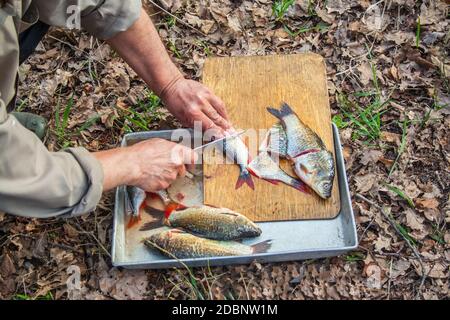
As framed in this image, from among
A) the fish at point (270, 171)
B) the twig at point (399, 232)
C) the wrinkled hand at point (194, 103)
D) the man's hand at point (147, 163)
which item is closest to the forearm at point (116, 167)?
the man's hand at point (147, 163)

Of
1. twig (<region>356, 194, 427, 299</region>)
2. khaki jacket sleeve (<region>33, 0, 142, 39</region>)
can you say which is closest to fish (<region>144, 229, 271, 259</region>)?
twig (<region>356, 194, 427, 299</region>)

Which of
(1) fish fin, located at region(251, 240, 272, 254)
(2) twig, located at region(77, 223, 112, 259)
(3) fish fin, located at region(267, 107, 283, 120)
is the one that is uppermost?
(3) fish fin, located at region(267, 107, 283, 120)

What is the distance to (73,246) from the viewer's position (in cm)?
344

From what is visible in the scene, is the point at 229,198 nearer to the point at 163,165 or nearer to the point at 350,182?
the point at 163,165

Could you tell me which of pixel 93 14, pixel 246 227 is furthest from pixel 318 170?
pixel 93 14

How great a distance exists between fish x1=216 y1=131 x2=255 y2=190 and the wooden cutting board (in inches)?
1.3

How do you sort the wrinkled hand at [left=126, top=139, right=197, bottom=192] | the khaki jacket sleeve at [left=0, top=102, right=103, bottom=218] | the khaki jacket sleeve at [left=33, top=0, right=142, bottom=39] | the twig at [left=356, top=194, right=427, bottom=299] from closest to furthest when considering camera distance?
1. the khaki jacket sleeve at [left=0, top=102, right=103, bottom=218]
2. the khaki jacket sleeve at [left=33, top=0, right=142, bottom=39]
3. the wrinkled hand at [left=126, top=139, right=197, bottom=192]
4. the twig at [left=356, top=194, right=427, bottom=299]

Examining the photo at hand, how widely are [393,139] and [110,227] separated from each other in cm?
208

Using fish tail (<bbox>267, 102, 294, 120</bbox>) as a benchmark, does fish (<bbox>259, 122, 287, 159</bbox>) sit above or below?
below

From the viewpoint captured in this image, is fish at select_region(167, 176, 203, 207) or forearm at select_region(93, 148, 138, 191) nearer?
forearm at select_region(93, 148, 138, 191)

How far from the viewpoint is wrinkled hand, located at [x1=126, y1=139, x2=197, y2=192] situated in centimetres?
304

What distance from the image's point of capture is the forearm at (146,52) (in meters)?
3.12

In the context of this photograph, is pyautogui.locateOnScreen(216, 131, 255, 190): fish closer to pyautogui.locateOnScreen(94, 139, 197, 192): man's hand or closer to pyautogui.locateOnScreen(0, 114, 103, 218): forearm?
pyautogui.locateOnScreen(94, 139, 197, 192): man's hand
